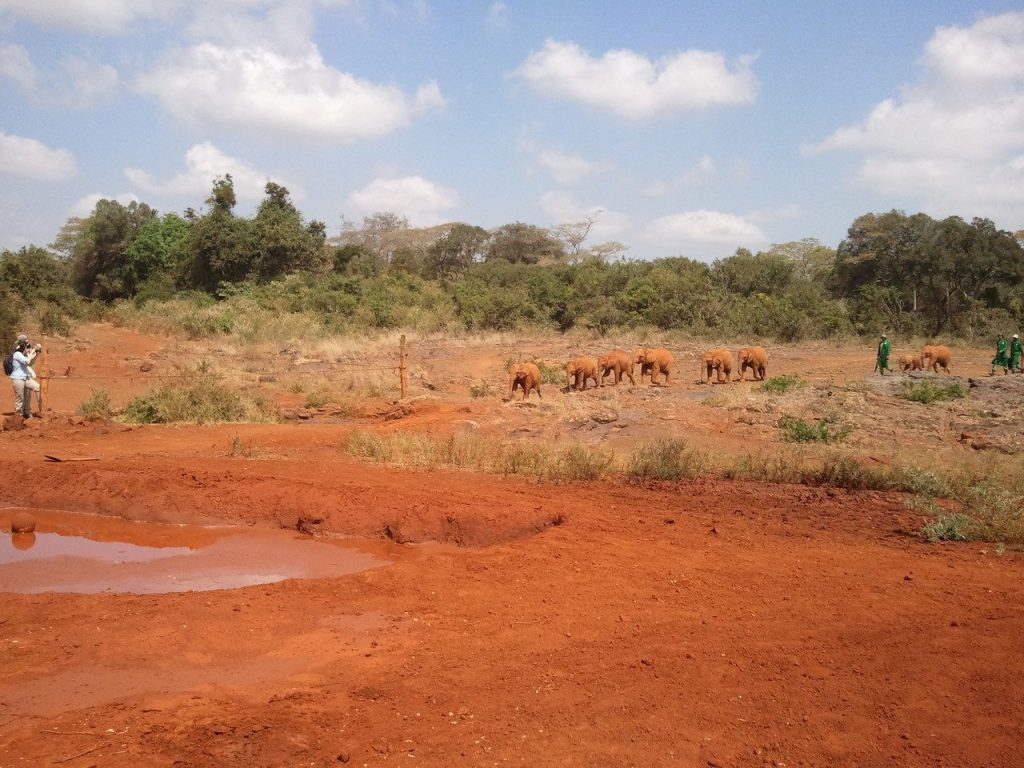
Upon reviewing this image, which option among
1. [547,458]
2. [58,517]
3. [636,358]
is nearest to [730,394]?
[636,358]

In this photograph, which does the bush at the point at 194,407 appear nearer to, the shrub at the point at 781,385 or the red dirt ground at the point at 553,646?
the red dirt ground at the point at 553,646

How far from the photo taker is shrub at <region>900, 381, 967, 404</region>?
54.5 feet

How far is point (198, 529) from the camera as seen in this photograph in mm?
9812

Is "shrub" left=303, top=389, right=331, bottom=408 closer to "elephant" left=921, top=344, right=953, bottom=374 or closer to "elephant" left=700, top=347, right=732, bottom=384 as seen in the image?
"elephant" left=700, top=347, right=732, bottom=384

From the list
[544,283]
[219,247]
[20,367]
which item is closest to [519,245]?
[544,283]

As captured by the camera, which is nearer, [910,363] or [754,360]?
[754,360]

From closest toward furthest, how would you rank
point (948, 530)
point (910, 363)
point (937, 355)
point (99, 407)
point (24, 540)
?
1. point (948, 530)
2. point (24, 540)
3. point (99, 407)
4. point (937, 355)
5. point (910, 363)

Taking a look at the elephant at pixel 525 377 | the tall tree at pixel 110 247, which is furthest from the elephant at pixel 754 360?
the tall tree at pixel 110 247

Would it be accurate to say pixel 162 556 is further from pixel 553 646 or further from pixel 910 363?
pixel 910 363

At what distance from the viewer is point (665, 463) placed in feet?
36.7

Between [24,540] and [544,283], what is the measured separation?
1246 inches

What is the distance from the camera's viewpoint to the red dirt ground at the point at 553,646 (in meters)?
4.62

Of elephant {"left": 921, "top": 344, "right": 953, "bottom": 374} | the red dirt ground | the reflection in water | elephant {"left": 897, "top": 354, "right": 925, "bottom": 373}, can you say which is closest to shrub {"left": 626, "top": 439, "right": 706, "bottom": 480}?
the red dirt ground

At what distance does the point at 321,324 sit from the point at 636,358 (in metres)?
15.4
